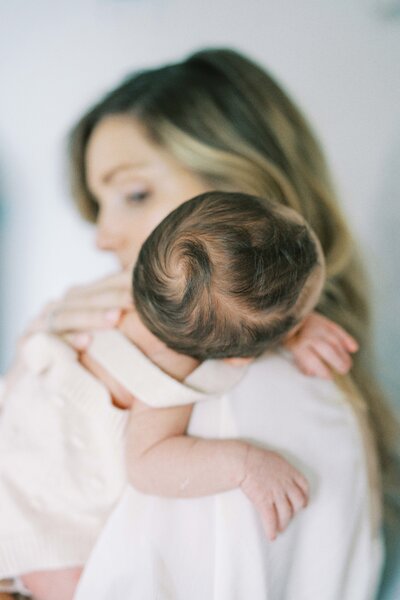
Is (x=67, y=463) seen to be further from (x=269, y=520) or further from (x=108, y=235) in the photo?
(x=108, y=235)

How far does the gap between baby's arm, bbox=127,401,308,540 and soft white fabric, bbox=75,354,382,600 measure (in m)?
0.02

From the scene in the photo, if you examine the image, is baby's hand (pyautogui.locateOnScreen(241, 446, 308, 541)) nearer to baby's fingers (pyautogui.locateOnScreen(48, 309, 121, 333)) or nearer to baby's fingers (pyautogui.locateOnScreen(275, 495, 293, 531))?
baby's fingers (pyautogui.locateOnScreen(275, 495, 293, 531))

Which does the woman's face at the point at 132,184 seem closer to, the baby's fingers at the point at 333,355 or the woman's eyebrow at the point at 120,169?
the woman's eyebrow at the point at 120,169

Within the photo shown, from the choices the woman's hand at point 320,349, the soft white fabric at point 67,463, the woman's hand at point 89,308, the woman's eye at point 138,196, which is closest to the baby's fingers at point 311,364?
the woman's hand at point 320,349

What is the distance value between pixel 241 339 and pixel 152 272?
126mm

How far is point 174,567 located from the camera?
0.70 meters

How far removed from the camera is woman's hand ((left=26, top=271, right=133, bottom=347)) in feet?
2.79

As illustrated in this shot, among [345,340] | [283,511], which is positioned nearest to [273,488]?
[283,511]

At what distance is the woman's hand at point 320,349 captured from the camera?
81cm

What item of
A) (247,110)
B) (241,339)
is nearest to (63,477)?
(241,339)

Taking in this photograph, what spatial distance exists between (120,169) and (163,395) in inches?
17.8

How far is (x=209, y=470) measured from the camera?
69cm

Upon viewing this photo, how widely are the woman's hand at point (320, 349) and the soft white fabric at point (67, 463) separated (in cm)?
11

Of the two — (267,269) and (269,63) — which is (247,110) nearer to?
(269,63)
